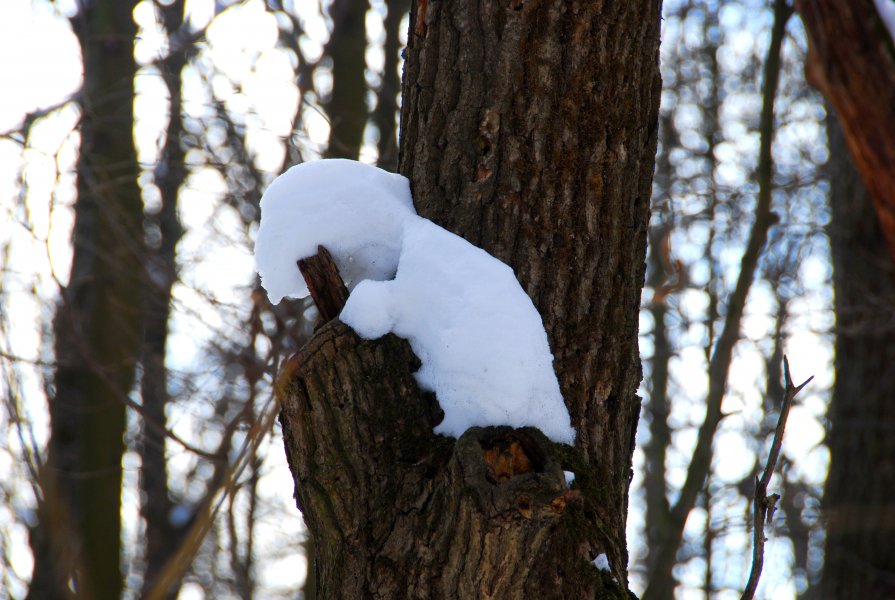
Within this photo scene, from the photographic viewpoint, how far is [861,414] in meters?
4.42

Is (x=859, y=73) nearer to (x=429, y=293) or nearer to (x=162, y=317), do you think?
(x=429, y=293)

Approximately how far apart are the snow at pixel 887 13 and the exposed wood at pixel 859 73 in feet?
0.04

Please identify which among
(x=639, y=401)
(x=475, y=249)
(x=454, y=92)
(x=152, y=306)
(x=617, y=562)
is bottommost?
(x=617, y=562)

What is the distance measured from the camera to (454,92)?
160cm

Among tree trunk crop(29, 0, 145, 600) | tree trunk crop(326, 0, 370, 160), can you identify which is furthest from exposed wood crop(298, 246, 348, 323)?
tree trunk crop(29, 0, 145, 600)

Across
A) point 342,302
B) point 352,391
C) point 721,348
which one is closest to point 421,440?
point 352,391

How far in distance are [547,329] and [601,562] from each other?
0.44m

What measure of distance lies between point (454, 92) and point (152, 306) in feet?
12.6

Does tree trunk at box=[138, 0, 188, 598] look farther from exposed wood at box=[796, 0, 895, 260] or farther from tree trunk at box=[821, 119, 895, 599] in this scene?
tree trunk at box=[821, 119, 895, 599]

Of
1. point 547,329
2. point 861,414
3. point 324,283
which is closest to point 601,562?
point 547,329

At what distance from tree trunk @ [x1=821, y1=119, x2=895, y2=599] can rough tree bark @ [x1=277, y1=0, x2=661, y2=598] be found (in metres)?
3.17

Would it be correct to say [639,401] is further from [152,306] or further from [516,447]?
[152,306]

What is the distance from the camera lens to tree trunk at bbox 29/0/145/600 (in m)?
4.62

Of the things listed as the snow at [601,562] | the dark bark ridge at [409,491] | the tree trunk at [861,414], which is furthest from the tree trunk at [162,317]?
the tree trunk at [861,414]
